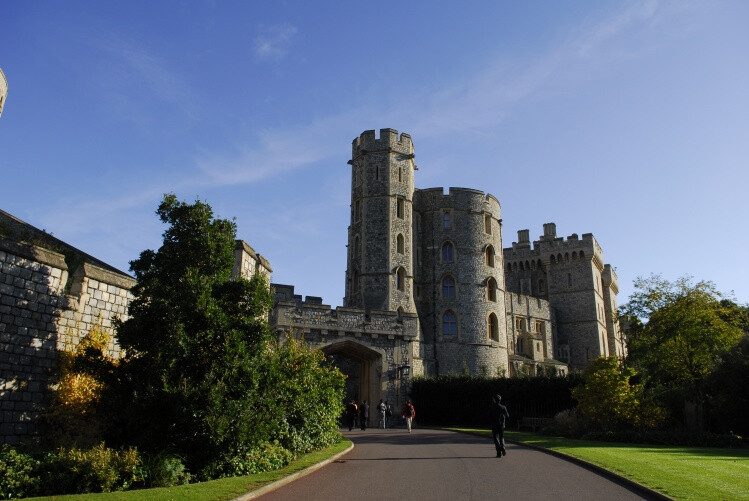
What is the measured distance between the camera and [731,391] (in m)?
20.0

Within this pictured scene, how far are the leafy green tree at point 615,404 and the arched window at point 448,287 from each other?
769 inches

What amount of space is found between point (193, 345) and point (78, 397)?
7.79 feet

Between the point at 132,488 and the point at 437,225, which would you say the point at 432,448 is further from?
the point at 437,225

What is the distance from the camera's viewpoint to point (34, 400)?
11.2 meters

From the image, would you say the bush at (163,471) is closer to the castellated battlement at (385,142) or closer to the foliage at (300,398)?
the foliage at (300,398)

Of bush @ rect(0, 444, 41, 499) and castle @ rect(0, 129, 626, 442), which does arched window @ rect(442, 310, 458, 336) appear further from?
bush @ rect(0, 444, 41, 499)

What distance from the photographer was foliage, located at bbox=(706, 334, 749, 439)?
1970 centimetres

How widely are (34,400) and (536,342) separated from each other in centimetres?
4588

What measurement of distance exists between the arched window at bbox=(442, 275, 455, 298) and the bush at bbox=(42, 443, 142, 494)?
108ft

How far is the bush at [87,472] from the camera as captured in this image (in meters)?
8.89

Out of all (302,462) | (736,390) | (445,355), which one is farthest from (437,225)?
(302,462)

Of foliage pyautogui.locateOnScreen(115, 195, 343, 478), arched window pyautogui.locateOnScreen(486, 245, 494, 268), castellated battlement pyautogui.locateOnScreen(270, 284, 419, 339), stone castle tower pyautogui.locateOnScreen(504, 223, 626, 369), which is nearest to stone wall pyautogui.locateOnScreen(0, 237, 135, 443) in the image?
foliage pyautogui.locateOnScreen(115, 195, 343, 478)

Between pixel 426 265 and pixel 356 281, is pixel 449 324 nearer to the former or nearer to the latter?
pixel 426 265

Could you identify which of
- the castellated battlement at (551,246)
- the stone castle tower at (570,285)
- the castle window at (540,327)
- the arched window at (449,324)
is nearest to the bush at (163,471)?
the arched window at (449,324)
